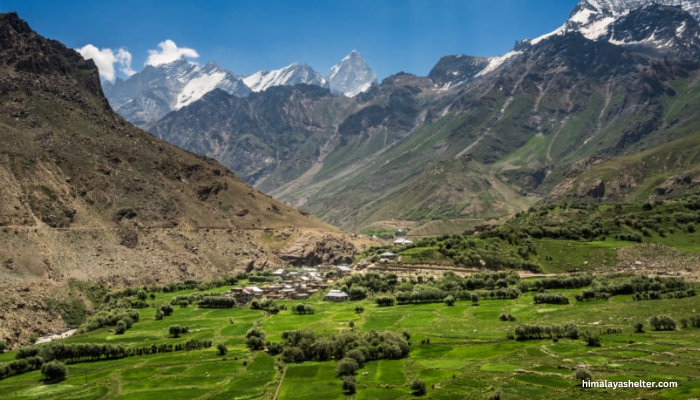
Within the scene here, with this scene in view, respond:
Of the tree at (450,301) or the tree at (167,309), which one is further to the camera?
the tree at (167,309)

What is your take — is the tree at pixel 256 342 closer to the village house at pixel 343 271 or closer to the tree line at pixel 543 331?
the tree line at pixel 543 331

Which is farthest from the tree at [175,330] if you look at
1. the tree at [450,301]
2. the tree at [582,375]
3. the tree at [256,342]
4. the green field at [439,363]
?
the tree at [582,375]

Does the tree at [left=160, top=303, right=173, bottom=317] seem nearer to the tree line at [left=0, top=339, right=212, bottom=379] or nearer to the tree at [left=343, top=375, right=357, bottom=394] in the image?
the tree line at [left=0, top=339, right=212, bottom=379]

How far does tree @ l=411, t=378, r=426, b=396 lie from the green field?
0.98 meters

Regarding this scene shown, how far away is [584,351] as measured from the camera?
7806 cm

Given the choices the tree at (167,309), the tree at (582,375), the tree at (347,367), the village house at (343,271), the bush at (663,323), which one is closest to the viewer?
the tree at (582,375)

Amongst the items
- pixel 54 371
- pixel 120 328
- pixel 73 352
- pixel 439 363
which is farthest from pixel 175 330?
pixel 439 363

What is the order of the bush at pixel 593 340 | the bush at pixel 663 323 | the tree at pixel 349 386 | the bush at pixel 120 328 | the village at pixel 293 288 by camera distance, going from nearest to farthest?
the tree at pixel 349 386, the bush at pixel 593 340, the bush at pixel 663 323, the bush at pixel 120 328, the village at pixel 293 288

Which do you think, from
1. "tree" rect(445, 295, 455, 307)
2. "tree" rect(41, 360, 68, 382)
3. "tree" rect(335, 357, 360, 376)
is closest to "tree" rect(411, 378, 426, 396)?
"tree" rect(335, 357, 360, 376)

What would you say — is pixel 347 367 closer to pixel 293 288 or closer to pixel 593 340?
pixel 593 340

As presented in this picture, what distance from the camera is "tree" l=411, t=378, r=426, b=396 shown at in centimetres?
6968

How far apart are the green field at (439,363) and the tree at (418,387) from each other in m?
0.98

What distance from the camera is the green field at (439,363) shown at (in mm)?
67188

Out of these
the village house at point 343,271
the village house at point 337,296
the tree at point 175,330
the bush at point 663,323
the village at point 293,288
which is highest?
the village house at point 343,271
